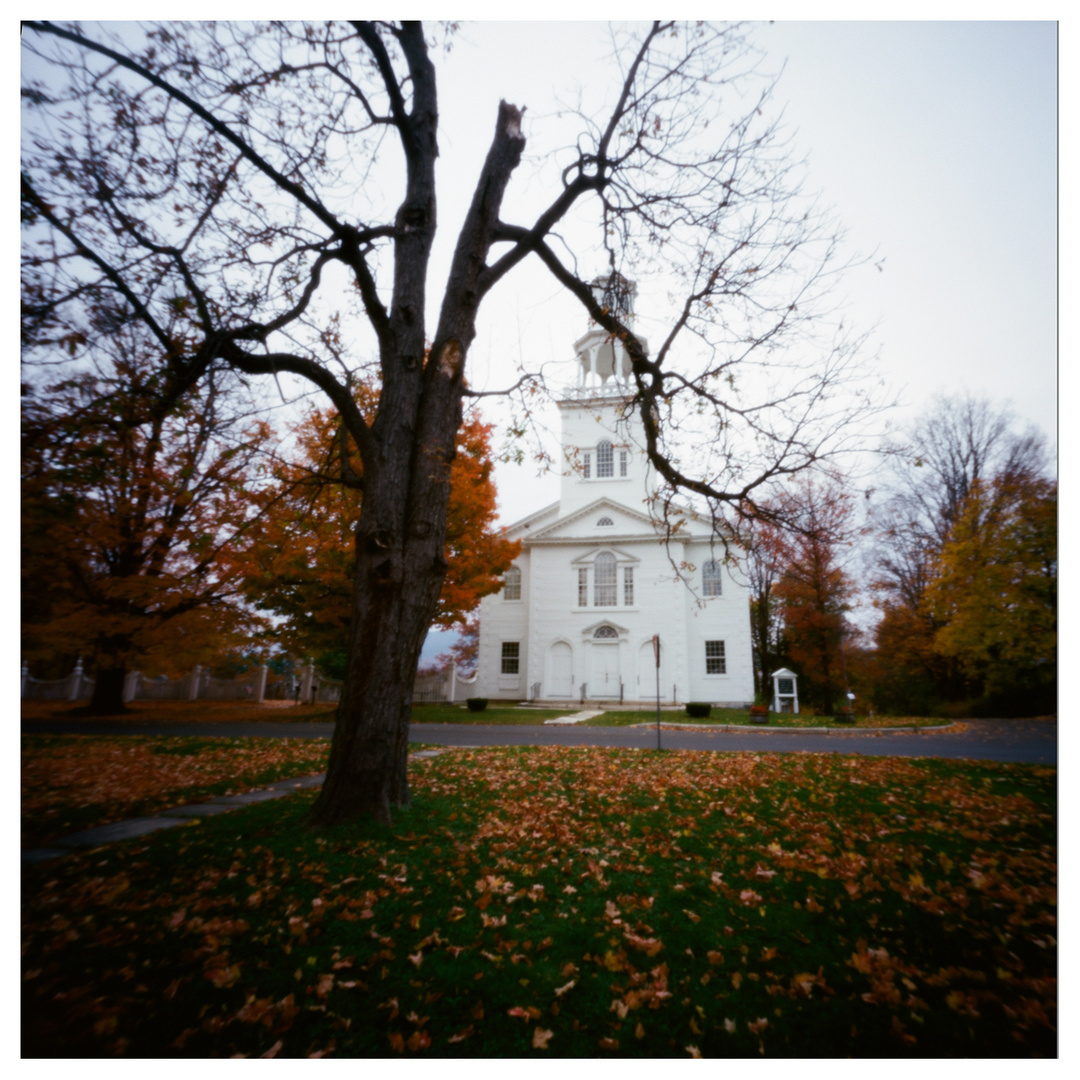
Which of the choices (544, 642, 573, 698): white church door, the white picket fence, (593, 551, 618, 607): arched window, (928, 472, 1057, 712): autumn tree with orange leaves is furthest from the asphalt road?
(593, 551, 618, 607): arched window

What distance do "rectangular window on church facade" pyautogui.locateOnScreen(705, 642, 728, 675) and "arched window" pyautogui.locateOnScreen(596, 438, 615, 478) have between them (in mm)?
10169

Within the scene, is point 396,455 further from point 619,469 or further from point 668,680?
point 619,469

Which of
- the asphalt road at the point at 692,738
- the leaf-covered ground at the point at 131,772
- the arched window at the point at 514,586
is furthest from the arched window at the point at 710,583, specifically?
the leaf-covered ground at the point at 131,772

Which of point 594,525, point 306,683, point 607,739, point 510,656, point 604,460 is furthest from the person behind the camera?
point 604,460

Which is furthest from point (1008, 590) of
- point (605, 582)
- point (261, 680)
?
point (605, 582)

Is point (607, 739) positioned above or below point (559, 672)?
above

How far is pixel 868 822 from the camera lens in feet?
16.3

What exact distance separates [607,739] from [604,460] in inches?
726

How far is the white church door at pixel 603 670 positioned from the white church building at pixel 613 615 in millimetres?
48

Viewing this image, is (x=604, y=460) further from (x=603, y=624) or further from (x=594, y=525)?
(x=603, y=624)

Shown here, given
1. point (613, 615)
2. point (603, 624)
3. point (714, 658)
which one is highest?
point (613, 615)

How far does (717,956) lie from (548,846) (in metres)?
1.98

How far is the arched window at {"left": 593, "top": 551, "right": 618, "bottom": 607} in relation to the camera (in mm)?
26438

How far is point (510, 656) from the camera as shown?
27.5 metres
